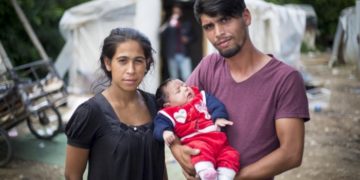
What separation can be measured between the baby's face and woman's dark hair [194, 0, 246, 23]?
1.28ft

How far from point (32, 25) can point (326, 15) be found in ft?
57.6

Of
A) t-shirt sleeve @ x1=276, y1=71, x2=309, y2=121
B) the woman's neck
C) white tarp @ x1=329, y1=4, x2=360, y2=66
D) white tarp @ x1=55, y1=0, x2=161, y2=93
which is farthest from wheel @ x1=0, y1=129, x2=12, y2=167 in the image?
white tarp @ x1=329, y1=4, x2=360, y2=66

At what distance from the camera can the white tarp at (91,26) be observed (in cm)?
968

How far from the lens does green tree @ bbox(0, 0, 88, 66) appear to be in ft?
43.0

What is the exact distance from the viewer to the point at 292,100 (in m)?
2.03

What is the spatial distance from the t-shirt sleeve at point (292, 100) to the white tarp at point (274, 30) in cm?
777

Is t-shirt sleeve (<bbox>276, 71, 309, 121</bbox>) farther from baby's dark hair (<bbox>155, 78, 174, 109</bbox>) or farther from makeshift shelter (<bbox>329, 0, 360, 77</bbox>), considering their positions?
makeshift shelter (<bbox>329, 0, 360, 77</bbox>)

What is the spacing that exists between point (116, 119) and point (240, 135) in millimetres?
550

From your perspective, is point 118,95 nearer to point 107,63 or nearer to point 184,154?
point 107,63

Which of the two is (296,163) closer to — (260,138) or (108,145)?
(260,138)

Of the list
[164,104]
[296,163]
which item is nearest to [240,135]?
[296,163]

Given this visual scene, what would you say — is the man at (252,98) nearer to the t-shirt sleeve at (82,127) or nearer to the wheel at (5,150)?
the t-shirt sleeve at (82,127)

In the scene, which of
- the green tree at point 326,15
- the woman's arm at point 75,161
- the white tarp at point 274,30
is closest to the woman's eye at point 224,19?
the woman's arm at point 75,161

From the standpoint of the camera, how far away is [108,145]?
2098 mm
